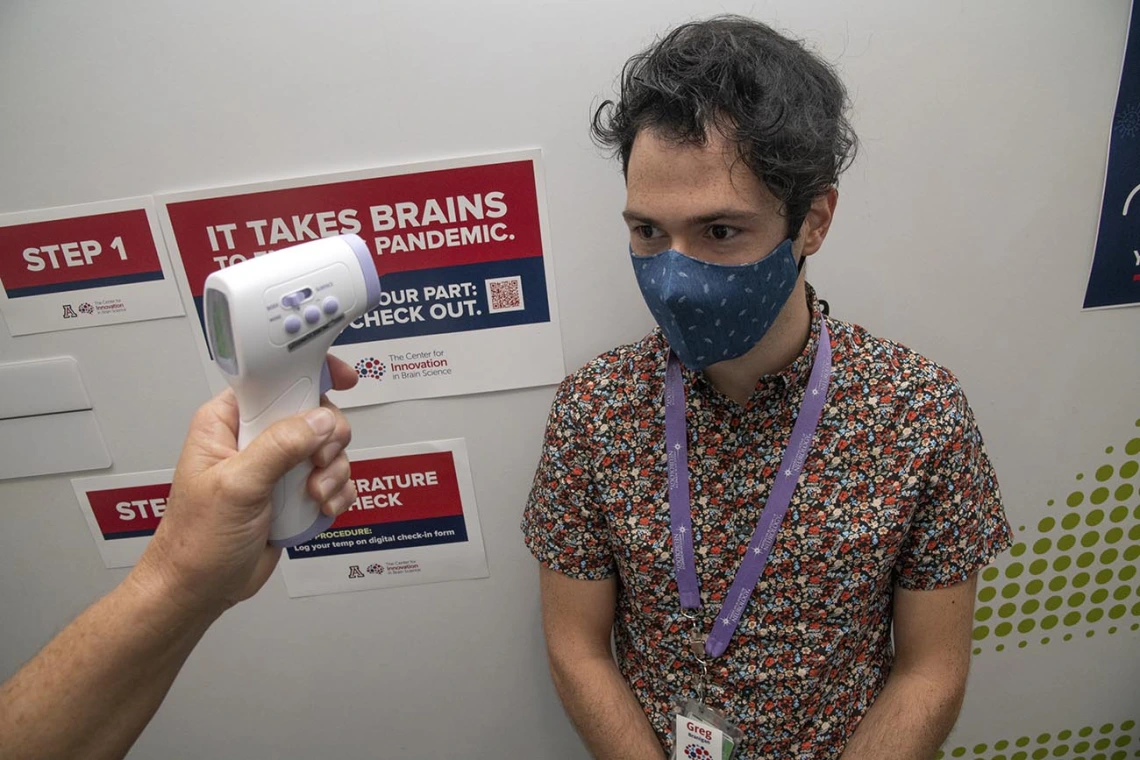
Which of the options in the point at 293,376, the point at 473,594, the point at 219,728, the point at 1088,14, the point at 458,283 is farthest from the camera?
the point at 219,728

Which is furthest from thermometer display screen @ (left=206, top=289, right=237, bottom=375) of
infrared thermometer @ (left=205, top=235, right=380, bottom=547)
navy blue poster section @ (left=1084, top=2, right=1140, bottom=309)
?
navy blue poster section @ (left=1084, top=2, right=1140, bottom=309)

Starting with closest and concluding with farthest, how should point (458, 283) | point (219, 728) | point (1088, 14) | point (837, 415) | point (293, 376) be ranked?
point (293, 376)
point (837, 415)
point (1088, 14)
point (458, 283)
point (219, 728)

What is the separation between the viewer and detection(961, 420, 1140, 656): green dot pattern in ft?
5.20

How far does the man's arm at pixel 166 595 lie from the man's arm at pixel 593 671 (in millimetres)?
548

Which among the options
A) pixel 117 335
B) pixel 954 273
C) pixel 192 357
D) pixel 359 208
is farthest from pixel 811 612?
pixel 117 335

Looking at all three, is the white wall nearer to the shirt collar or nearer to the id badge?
the shirt collar

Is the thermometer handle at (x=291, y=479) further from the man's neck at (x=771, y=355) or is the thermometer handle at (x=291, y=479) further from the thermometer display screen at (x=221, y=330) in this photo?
the man's neck at (x=771, y=355)

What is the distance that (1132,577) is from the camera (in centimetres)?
167

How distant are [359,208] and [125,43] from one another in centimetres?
48

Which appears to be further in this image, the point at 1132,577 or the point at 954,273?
the point at 1132,577

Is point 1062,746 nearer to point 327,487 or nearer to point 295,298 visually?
point 327,487

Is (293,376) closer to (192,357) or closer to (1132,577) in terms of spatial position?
(192,357)

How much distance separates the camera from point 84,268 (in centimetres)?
133

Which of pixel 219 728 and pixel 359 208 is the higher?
pixel 359 208
